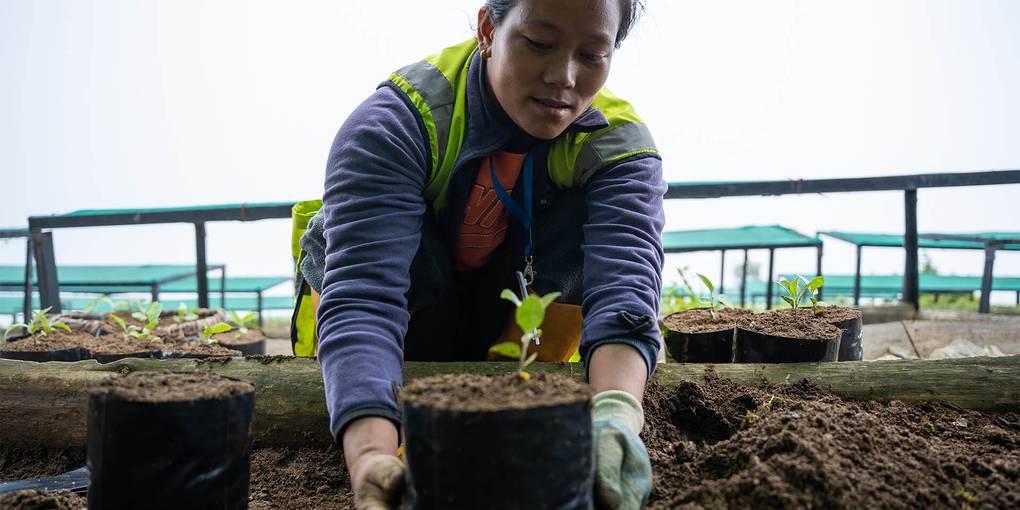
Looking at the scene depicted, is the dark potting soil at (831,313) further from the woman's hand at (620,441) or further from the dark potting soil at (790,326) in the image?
the woman's hand at (620,441)

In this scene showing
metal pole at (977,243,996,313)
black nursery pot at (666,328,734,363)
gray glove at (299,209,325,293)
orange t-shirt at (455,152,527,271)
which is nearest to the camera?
orange t-shirt at (455,152,527,271)

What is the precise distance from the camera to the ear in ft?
5.08

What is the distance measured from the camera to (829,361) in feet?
6.16

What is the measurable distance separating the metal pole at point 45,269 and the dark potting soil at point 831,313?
358cm

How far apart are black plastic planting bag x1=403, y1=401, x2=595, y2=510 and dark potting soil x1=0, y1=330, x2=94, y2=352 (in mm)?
2293

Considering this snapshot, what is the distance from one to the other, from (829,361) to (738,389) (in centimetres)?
34

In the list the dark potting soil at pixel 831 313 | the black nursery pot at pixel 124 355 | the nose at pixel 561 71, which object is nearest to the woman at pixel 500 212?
the nose at pixel 561 71

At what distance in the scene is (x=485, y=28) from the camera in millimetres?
1573

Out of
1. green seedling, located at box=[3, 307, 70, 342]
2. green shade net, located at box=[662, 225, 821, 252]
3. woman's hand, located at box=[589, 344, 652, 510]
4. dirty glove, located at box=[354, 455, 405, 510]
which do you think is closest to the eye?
woman's hand, located at box=[589, 344, 652, 510]

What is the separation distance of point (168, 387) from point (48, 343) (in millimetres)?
2083

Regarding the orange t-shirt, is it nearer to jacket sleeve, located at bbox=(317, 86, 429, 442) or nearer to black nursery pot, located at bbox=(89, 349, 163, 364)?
Answer: jacket sleeve, located at bbox=(317, 86, 429, 442)

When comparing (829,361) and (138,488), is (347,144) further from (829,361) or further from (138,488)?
(829,361)

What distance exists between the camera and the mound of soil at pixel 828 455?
1.05m

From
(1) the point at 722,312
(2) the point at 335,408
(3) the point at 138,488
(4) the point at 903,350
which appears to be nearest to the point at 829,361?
(1) the point at 722,312
